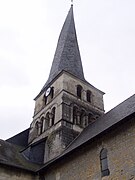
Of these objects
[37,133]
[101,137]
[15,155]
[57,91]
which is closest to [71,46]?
[57,91]

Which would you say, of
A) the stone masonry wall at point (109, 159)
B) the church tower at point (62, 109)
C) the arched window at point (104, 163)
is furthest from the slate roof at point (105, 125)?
the church tower at point (62, 109)

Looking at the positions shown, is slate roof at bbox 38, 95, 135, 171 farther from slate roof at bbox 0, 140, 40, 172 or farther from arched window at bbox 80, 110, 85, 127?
arched window at bbox 80, 110, 85, 127

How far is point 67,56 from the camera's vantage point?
81.6 ft

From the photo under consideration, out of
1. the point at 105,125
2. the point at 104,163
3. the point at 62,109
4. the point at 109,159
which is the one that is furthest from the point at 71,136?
the point at 109,159

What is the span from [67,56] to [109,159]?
14.7 meters

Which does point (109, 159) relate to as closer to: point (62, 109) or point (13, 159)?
point (13, 159)

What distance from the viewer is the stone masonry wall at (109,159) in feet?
35.6

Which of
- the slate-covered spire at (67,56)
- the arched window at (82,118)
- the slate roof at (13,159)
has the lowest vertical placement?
the slate roof at (13,159)

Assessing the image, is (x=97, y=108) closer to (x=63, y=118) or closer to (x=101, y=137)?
(x=63, y=118)

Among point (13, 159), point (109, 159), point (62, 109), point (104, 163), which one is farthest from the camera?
point (62, 109)

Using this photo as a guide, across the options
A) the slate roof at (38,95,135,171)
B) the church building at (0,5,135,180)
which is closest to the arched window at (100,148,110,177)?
the church building at (0,5,135,180)

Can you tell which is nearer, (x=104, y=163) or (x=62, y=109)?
(x=104, y=163)

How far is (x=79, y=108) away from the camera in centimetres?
1992

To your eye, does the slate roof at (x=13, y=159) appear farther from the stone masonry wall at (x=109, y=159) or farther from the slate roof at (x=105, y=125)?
the stone masonry wall at (x=109, y=159)
